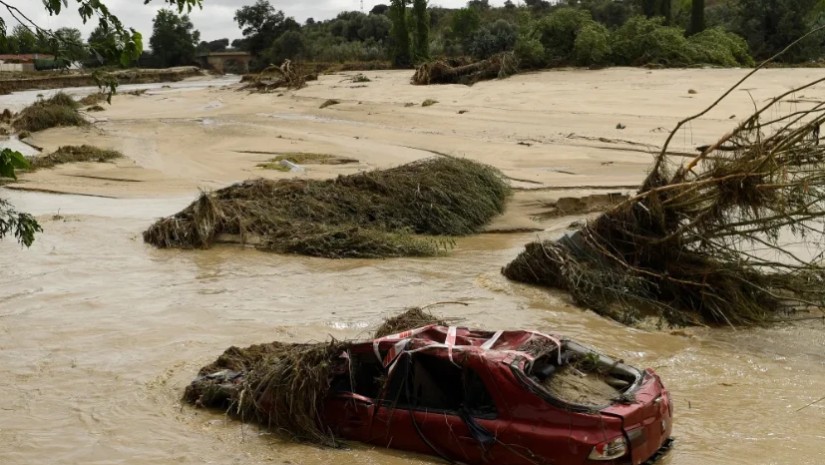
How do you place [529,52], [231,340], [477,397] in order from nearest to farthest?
1. [477,397]
2. [231,340]
3. [529,52]

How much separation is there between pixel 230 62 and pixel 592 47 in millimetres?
48034

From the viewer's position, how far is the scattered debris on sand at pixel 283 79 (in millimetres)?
41781

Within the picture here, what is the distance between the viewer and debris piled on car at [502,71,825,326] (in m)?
12.2

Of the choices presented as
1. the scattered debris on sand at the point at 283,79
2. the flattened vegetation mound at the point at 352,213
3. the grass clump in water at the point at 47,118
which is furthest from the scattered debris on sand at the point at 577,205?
the scattered debris on sand at the point at 283,79

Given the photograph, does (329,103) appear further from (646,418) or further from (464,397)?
(646,418)

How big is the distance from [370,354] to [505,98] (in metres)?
22.3

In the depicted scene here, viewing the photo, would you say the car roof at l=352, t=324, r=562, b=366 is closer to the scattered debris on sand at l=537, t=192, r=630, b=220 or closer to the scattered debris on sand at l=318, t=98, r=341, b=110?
the scattered debris on sand at l=537, t=192, r=630, b=220

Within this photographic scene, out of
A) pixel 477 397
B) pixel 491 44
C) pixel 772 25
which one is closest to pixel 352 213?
pixel 477 397

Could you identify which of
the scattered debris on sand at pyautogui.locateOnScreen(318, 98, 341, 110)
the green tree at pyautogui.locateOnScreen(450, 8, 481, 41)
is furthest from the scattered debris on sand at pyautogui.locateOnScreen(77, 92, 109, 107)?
the green tree at pyautogui.locateOnScreen(450, 8, 481, 41)

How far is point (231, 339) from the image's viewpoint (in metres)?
12.7

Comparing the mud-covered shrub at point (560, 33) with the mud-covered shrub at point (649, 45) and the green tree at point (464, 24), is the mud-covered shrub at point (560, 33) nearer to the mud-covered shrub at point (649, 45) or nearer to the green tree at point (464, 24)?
the mud-covered shrub at point (649, 45)

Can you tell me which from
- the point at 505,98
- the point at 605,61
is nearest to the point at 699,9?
the point at 605,61

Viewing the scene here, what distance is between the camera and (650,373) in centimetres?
809

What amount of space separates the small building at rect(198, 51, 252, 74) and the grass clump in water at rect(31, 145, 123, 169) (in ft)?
147
